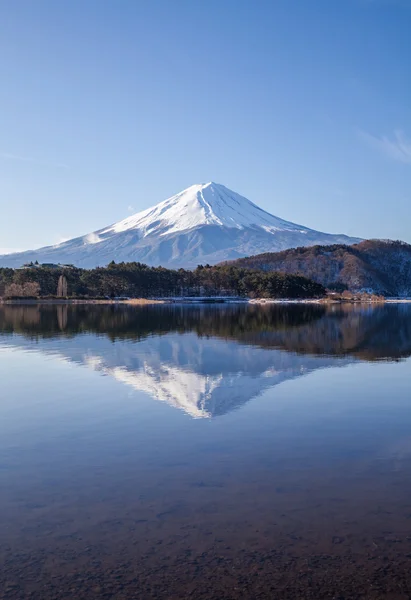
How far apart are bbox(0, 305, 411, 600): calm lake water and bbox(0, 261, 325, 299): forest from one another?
3994 inches

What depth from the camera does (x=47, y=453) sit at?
11.5 metres

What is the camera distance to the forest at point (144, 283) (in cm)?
11975

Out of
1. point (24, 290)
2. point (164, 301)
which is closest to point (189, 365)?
point (164, 301)

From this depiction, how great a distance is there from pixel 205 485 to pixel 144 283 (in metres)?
118

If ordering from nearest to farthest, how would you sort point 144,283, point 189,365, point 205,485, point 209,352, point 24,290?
point 205,485 < point 189,365 < point 209,352 < point 24,290 < point 144,283

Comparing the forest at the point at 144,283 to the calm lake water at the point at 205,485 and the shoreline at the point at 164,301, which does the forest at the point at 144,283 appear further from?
the calm lake water at the point at 205,485

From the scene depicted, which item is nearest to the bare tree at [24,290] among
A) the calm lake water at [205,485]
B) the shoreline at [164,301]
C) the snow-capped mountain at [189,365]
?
the shoreline at [164,301]

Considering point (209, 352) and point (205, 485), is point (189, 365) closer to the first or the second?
point (209, 352)

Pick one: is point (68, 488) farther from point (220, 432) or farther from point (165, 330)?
point (165, 330)

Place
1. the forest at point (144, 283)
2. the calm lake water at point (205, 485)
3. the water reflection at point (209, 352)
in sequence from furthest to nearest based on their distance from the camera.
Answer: the forest at point (144, 283), the water reflection at point (209, 352), the calm lake water at point (205, 485)

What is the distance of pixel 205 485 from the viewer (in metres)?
9.55

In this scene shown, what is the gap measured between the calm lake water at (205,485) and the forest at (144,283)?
333 feet

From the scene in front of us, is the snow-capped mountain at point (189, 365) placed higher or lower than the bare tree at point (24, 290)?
lower

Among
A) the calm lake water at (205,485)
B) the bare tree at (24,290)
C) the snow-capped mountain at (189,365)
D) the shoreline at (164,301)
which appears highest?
the bare tree at (24,290)
